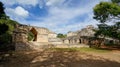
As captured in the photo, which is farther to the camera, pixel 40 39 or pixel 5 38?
pixel 40 39

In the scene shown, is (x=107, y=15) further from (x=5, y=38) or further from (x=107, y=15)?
(x=5, y=38)

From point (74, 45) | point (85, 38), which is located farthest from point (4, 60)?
point (85, 38)

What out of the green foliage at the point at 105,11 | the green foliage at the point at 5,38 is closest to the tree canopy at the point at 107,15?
the green foliage at the point at 105,11

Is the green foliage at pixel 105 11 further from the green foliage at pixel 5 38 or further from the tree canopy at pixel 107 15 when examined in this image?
the green foliage at pixel 5 38

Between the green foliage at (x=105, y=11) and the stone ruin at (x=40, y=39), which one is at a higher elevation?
the green foliage at (x=105, y=11)

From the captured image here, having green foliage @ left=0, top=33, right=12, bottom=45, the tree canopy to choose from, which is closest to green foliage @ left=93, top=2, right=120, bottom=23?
the tree canopy

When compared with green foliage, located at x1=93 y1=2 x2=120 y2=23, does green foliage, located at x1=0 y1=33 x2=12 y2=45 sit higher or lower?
lower

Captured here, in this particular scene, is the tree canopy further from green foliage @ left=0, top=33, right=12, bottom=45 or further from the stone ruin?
green foliage @ left=0, top=33, right=12, bottom=45

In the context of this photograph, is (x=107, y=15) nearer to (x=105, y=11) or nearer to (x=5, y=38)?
(x=105, y=11)

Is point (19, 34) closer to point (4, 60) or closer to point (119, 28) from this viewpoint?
point (4, 60)

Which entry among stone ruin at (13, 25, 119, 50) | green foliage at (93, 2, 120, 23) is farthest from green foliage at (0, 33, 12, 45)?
green foliage at (93, 2, 120, 23)

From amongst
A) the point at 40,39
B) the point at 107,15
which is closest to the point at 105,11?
the point at 107,15

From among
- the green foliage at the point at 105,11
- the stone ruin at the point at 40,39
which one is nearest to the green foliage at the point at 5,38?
the stone ruin at the point at 40,39

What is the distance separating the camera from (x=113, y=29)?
2566 cm
